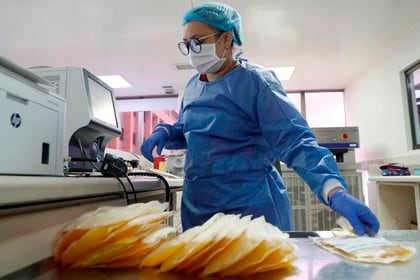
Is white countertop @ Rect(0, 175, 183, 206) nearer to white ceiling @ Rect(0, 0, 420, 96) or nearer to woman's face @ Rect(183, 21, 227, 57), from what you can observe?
woman's face @ Rect(183, 21, 227, 57)

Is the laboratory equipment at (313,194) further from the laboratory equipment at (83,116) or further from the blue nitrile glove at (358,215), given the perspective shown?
the blue nitrile glove at (358,215)

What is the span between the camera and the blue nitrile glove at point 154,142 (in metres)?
1.19

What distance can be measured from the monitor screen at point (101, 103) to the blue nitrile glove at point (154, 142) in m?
0.19

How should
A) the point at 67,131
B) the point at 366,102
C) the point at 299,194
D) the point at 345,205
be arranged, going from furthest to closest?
the point at 366,102 → the point at 299,194 → the point at 67,131 → the point at 345,205

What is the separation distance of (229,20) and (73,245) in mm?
990

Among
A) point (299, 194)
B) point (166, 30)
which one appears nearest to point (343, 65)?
point (299, 194)

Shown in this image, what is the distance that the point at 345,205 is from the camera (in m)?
0.68

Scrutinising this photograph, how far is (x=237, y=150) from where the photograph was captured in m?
1.05

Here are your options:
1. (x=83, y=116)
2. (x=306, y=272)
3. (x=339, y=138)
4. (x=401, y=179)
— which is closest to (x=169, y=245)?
(x=306, y=272)

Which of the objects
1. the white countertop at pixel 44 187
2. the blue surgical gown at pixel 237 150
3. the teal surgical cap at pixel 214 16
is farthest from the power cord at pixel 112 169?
the teal surgical cap at pixel 214 16

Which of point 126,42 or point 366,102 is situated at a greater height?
point 126,42

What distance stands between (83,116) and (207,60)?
518 millimetres

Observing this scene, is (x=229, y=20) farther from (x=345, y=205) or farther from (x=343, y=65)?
(x=343, y=65)

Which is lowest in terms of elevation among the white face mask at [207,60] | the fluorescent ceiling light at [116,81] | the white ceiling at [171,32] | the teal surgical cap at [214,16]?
the white face mask at [207,60]
